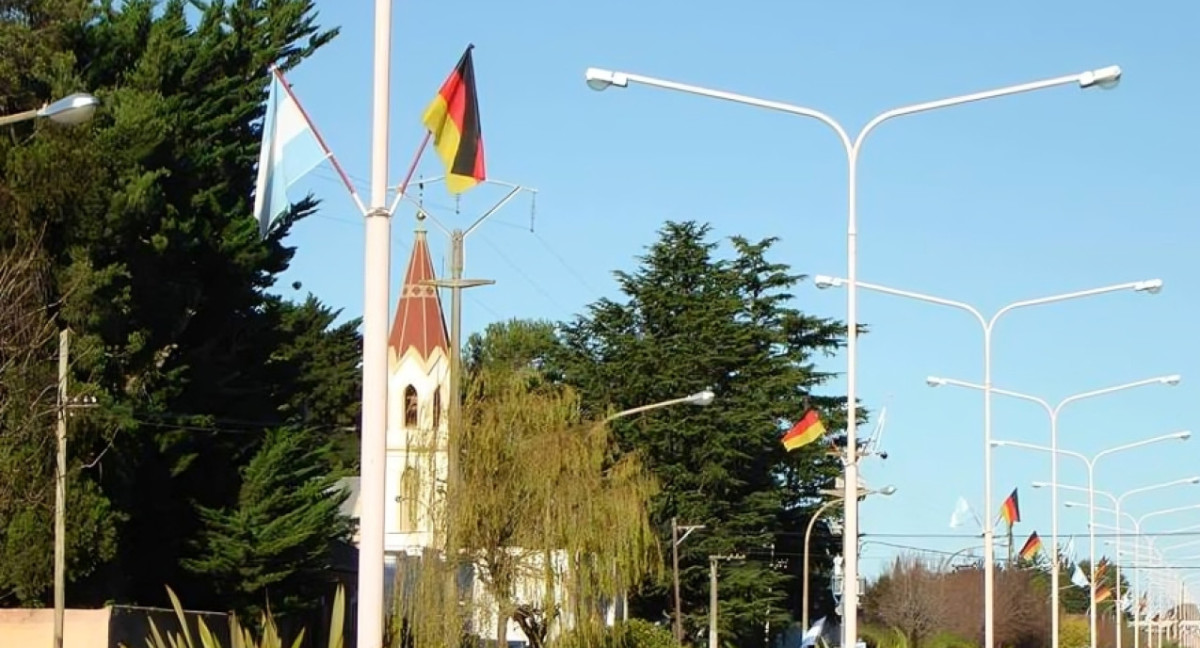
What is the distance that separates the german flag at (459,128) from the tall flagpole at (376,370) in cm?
203

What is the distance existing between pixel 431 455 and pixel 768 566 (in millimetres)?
39481

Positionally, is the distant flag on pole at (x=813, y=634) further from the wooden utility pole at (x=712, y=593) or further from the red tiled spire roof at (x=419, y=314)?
the red tiled spire roof at (x=419, y=314)

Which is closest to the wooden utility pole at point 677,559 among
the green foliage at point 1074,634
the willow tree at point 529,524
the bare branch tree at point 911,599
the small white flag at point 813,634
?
the small white flag at point 813,634

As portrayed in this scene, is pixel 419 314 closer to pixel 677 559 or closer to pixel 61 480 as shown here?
pixel 677 559

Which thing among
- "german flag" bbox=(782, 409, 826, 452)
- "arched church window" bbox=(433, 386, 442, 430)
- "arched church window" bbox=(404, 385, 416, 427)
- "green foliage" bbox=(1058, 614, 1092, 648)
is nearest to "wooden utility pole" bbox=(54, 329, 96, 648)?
"arched church window" bbox=(433, 386, 442, 430)

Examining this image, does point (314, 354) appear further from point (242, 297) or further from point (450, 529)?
point (450, 529)

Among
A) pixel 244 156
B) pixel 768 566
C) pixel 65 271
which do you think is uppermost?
pixel 244 156

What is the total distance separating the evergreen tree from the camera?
76938mm

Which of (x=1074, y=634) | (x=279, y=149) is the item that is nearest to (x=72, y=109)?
(x=279, y=149)

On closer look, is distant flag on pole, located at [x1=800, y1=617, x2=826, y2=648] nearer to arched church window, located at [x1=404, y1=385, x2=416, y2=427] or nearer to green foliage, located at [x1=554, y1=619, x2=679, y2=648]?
green foliage, located at [x1=554, y1=619, x2=679, y2=648]

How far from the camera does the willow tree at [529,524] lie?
4003cm

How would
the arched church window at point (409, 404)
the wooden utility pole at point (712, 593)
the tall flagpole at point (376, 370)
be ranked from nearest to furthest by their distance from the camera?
the tall flagpole at point (376, 370), the arched church window at point (409, 404), the wooden utility pole at point (712, 593)

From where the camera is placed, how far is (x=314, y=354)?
82.4 metres

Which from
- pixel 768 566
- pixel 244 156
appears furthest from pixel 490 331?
pixel 244 156
